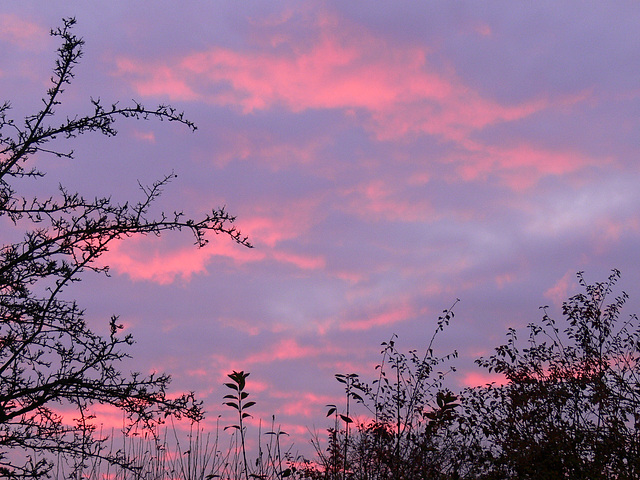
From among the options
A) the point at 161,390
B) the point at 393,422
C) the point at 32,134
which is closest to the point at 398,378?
the point at 393,422

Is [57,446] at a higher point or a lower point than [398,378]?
lower

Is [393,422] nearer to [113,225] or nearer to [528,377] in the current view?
[528,377]

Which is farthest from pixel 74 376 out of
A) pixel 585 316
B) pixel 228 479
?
pixel 585 316

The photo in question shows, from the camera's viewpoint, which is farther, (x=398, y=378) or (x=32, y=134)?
(x=398, y=378)

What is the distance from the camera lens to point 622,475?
9.59 m

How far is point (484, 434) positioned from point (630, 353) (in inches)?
103

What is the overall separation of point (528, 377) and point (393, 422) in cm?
250

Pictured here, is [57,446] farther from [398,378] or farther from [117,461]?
[398,378]

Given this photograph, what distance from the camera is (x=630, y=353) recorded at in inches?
429

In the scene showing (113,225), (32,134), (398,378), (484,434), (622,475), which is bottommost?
(622,475)

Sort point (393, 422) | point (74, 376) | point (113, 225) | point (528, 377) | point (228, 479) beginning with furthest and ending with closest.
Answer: point (528, 377) < point (393, 422) < point (228, 479) < point (113, 225) < point (74, 376)

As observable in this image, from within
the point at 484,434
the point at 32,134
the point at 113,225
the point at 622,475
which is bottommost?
the point at 622,475

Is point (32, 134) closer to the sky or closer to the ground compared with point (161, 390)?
closer to the sky

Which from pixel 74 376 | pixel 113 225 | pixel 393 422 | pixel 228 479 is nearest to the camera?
pixel 74 376
